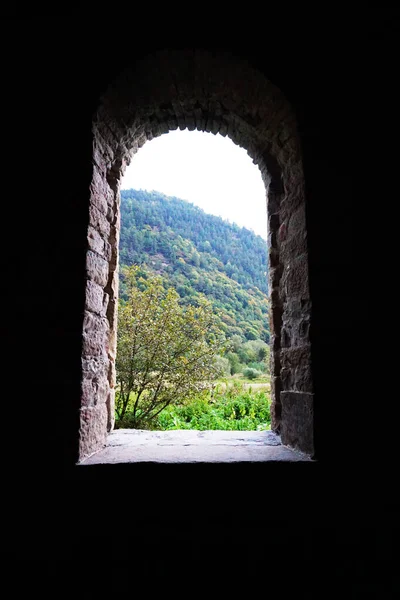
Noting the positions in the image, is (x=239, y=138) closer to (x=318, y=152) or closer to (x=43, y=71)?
(x=318, y=152)

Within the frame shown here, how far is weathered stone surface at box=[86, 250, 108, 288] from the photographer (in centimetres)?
161

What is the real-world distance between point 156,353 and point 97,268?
3.94 metres

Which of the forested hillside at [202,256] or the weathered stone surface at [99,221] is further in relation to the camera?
the forested hillside at [202,256]

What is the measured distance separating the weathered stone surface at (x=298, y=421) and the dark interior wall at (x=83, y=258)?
5cm

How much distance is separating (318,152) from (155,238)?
22025 millimetres

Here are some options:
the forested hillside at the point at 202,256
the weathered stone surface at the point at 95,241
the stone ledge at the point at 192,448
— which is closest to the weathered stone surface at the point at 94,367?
the stone ledge at the point at 192,448

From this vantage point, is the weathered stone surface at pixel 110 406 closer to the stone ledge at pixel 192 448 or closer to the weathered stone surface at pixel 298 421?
the stone ledge at pixel 192 448

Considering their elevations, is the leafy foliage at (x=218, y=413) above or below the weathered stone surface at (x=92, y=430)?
below

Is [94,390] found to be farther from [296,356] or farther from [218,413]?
[218,413]

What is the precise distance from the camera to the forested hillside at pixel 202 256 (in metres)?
14.4

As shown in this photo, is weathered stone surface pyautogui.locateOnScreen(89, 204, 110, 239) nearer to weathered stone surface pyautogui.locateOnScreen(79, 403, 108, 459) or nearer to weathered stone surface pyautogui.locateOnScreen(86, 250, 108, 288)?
weathered stone surface pyautogui.locateOnScreen(86, 250, 108, 288)

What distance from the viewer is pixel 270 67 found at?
1.72m

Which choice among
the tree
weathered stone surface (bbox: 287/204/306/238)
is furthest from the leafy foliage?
weathered stone surface (bbox: 287/204/306/238)

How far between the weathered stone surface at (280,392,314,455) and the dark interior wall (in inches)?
2.1
